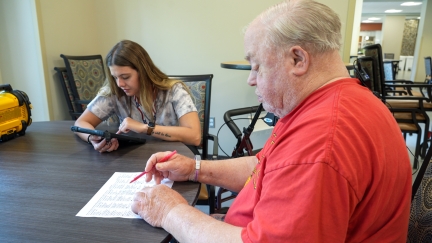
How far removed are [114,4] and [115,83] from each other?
1.89 metres

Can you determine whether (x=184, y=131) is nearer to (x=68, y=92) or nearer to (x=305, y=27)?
(x=305, y=27)

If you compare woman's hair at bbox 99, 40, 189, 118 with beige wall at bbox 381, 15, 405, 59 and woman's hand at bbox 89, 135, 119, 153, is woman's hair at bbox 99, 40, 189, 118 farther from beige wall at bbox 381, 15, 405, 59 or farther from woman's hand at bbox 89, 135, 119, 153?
beige wall at bbox 381, 15, 405, 59

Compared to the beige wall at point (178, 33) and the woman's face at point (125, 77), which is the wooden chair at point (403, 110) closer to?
the beige wall at point (178, 33)

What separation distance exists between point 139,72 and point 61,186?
0.77 meters

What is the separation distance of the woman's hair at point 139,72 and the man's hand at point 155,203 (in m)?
0.80

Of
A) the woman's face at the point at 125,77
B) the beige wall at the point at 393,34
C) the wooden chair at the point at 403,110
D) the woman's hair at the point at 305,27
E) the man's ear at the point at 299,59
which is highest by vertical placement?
the beige wall at the point at 393,34

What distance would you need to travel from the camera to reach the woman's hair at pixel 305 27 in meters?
0.59

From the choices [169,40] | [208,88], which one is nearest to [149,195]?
[208,88]

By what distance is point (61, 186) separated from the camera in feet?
2.95

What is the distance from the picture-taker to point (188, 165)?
994 mm

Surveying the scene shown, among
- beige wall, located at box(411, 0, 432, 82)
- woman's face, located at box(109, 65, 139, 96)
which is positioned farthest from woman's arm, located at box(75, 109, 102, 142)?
beige wall, located at box(411, 0, 432, 82)

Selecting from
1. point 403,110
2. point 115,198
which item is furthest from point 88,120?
point 403,110

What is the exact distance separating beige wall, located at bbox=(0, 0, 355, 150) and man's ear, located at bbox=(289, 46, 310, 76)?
2.20m

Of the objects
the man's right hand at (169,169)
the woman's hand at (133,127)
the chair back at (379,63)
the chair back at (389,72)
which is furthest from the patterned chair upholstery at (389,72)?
the man's right hand at (169,169)
